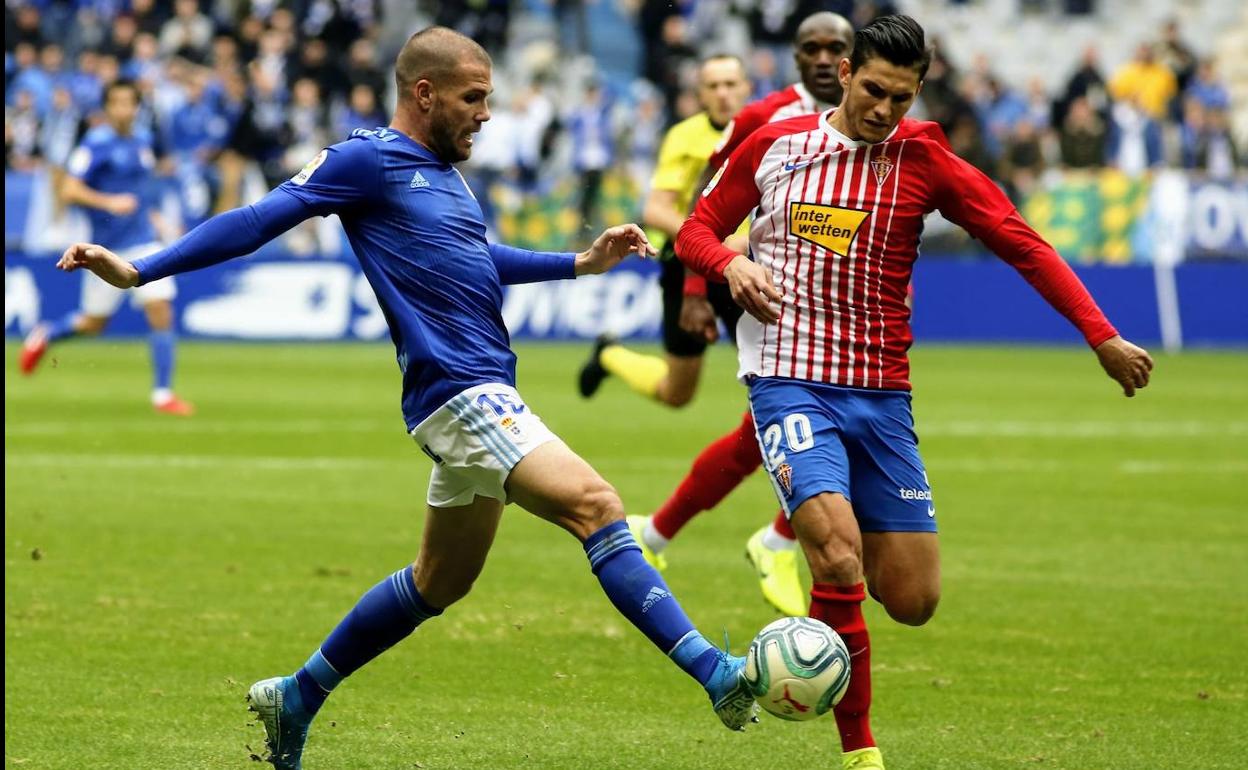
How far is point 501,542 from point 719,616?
233 cm

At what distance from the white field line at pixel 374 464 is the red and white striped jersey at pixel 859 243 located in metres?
7.05

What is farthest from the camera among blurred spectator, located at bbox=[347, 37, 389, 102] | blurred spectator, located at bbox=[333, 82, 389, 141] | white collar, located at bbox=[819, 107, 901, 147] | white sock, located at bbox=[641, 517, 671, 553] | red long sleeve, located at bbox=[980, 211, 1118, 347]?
blurred spectator, located at bbox=[347, 37, 389, 102]

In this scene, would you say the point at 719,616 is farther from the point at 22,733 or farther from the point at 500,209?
the point at 500,209

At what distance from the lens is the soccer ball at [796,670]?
4.97 meters

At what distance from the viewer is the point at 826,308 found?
595 cm

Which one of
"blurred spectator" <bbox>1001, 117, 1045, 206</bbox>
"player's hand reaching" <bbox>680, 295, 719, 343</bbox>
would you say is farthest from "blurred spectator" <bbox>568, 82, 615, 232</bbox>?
"player's hand reaching" <bbox>680, 295, 719, 343</bbox>

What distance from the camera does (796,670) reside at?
5008mm

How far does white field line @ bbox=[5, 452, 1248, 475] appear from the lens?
13.0 m

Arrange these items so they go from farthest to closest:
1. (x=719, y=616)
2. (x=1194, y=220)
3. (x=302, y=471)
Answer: (x=1194, y=220), (x=302, y=471), (x=719, y=616)

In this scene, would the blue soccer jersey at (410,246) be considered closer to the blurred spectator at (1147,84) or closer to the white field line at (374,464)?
the white field line at (374,464)

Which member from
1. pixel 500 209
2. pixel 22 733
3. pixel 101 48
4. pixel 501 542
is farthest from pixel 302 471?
pixel 101 48

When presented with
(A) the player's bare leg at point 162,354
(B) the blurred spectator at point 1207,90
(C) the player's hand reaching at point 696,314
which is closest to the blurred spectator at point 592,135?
(B) the blurred spectator at point 1207,90

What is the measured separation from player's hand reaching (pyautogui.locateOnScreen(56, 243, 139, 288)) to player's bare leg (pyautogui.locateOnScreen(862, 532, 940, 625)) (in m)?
2.24

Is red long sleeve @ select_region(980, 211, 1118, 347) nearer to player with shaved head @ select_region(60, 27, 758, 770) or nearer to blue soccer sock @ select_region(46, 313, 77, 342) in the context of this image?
player with shaved head @ select_region(60, 27, 758, 770)
